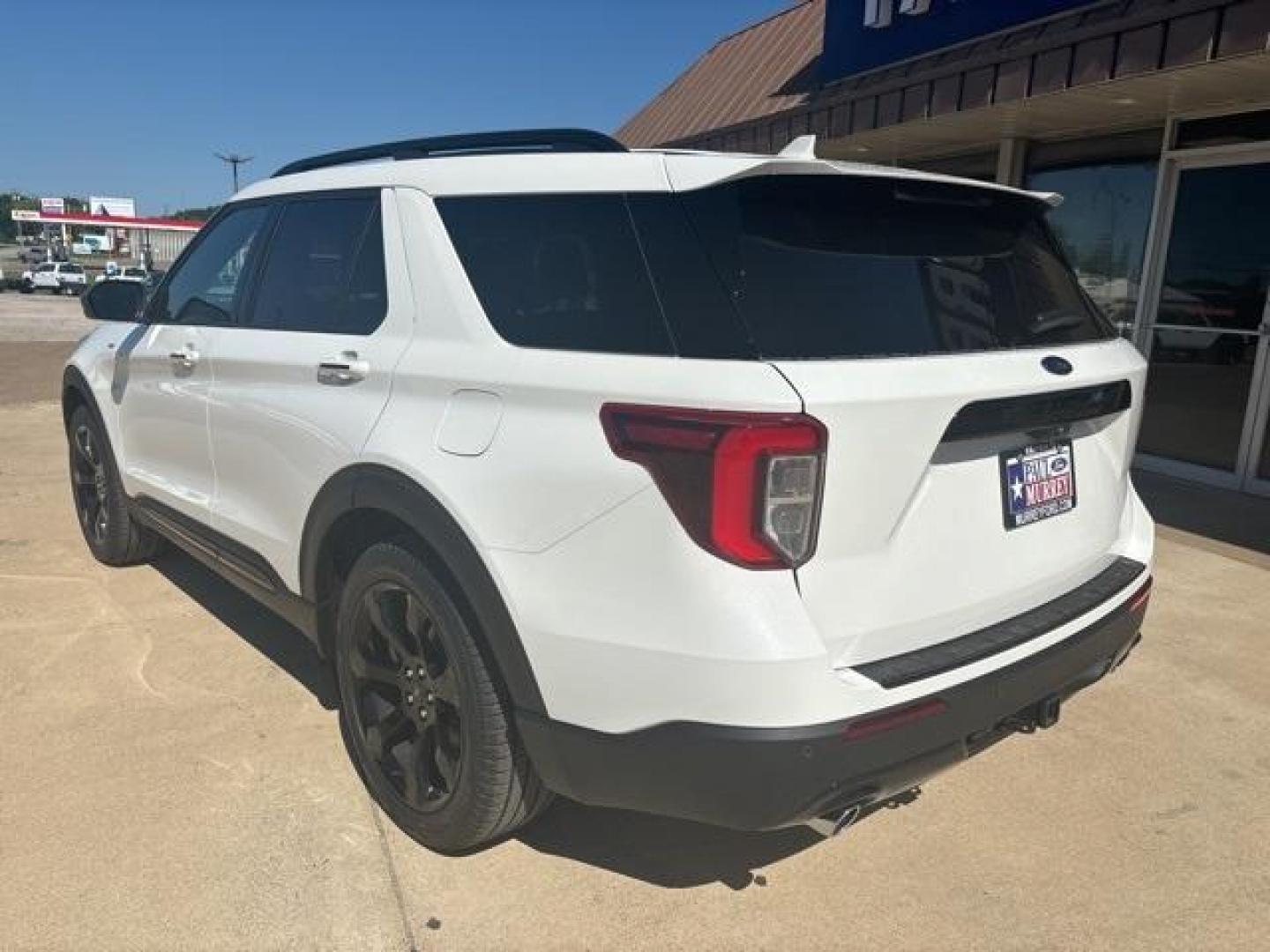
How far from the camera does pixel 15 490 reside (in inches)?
251

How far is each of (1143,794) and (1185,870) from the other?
1.27 feet

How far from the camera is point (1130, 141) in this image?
7.54 metres

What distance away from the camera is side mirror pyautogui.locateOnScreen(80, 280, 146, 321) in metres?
4.27

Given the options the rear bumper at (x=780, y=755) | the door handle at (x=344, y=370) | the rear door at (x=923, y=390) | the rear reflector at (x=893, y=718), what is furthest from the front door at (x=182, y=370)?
the rear reflector at (x=893, y=718)

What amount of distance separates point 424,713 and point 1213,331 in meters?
6.96

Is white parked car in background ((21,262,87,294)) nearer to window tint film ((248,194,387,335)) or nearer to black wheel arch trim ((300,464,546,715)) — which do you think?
window tint film ((248,194,387,335))

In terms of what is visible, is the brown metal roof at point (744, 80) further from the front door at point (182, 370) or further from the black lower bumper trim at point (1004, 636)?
the black lower bumper trim at point (1004, 636)

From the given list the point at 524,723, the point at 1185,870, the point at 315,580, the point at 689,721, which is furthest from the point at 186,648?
the point at 1185,870

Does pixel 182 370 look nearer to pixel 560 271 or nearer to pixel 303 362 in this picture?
pixel 303 362

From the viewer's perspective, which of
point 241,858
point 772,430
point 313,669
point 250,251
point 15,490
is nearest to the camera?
point 772,430

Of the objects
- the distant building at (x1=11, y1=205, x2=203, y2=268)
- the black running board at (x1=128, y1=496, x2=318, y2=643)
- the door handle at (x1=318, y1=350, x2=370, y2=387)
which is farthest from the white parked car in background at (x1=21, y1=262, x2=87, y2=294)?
the door handle at (x1=318, y1=350, x2=370, y2=387)

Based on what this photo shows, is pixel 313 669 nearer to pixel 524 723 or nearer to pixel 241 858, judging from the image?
pixel 241 858

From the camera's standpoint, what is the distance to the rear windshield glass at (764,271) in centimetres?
195

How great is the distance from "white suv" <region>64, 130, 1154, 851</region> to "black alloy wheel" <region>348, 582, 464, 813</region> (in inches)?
0.5
